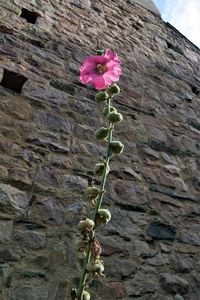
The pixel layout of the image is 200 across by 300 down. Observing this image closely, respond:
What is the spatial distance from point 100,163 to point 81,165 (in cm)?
136

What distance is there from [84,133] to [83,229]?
5.86ft

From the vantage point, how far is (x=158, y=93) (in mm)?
3562

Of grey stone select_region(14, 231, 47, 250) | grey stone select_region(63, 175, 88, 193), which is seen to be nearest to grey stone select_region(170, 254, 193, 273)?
grey stone select_region(63, 175, 88, 193)

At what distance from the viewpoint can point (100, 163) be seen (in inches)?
45.6

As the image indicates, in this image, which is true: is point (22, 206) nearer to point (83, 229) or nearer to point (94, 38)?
point (83, 229)

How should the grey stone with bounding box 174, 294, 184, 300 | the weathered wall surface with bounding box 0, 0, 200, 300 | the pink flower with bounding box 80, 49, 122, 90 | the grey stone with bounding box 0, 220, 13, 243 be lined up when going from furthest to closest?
1. the grey stone with bounding box 174, 294, 184, 300
2. the weathered wall surface with bounding box 0, 0, 200, 300
3. the grey stone with bounding box 0, 220, 13, 243
4. the pink flower with bounding box 80, 49, 122, 90

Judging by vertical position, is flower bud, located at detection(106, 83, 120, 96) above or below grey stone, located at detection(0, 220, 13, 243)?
above

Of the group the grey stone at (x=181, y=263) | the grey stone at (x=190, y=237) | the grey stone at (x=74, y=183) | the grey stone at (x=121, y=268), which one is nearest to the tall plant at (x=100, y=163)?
the grey stone at (x=121, y=268)

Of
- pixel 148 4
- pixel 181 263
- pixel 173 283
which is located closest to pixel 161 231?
pixel 181 263

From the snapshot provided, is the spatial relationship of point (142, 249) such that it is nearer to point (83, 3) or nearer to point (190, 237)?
point (190, 237)

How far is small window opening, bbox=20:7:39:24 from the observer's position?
10.8ft

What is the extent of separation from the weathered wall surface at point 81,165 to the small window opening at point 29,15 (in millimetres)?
24

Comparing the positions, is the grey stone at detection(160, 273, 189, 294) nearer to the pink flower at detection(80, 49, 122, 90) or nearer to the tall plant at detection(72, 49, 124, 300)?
the tall plant at detection(72, 49, 124, 300)

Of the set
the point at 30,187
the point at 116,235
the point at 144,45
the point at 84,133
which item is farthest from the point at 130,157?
the point at 144,45
